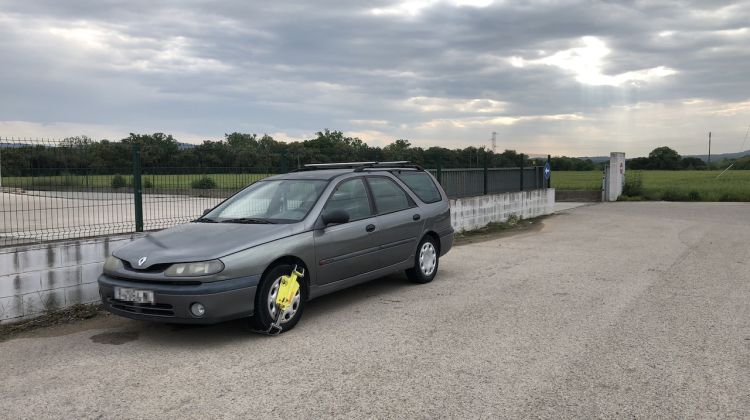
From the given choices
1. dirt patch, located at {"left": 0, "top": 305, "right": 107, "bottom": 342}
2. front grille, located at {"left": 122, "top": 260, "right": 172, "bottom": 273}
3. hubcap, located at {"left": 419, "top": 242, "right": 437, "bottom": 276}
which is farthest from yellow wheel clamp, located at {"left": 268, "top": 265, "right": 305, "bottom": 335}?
hubcap, located at {"left": 419, "top": 242, "right": 437, "bottom": 276}

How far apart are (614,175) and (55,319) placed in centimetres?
2544

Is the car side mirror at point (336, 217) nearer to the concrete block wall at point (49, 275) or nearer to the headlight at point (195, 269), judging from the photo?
the headlight at point (195, 269)

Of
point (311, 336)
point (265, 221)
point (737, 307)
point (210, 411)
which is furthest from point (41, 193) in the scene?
point (737, 307)

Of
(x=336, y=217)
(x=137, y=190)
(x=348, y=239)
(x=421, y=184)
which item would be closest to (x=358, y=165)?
(x=421, y=184)

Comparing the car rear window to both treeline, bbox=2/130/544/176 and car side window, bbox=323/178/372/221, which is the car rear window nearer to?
car side window, bbox=323/178/372/221

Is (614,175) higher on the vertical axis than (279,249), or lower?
higher

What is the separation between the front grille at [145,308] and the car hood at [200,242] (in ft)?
1.13

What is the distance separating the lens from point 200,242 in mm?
5297

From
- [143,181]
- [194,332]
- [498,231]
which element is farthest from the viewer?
[498,231]

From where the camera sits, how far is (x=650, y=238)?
12625 mm

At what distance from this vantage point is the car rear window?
25.6 ft

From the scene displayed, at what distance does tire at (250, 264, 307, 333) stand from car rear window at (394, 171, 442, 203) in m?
2.75

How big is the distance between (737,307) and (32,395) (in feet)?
22.3

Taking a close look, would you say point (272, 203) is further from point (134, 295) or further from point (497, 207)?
point (497, 207)
